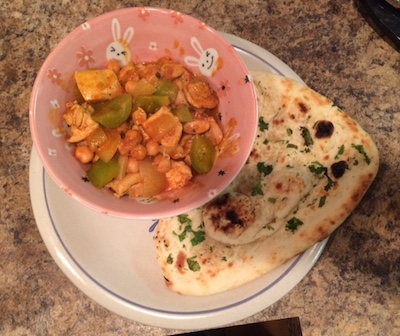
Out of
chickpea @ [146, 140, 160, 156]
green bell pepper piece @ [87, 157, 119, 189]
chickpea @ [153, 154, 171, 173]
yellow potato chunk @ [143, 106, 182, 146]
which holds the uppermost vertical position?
yellow potato chunk @ [143, 106, 182, 146]

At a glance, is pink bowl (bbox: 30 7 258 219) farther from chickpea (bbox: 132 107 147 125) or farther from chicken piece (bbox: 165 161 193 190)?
chickpea (bbox: 132 107 147 125)

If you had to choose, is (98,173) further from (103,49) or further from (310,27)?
(310,27)

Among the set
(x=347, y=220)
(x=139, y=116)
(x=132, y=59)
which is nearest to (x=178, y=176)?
(x=139, y=116)

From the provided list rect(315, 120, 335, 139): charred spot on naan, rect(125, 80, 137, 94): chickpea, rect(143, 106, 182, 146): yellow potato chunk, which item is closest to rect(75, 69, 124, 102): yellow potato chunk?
rect(125, 80, 137, 94): chickpea

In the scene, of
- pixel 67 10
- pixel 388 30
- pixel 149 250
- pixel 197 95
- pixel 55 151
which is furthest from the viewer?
pixel 67 10

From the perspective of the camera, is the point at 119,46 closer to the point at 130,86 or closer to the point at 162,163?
the point at 130,86

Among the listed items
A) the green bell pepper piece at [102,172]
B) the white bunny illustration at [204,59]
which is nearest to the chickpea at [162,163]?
the green bell pepper piece at [102,172]

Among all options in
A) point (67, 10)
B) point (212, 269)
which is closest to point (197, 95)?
point (212, 269)
